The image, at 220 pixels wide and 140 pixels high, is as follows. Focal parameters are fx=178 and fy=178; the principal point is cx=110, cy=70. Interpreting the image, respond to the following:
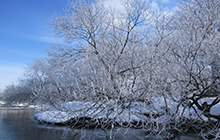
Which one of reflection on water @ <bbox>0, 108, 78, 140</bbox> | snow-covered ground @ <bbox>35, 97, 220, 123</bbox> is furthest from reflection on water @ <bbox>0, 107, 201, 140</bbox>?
snow-covered ground @ <bbox>35, 97, 220, 123</bbox>

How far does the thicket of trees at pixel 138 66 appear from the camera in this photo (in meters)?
4.71

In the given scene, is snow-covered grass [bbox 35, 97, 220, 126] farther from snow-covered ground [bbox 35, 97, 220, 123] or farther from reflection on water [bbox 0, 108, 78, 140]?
reflection on water [bbox 0, 108, 78, 140]

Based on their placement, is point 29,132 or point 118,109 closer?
point 118,109

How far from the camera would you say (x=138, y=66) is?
16.9ft

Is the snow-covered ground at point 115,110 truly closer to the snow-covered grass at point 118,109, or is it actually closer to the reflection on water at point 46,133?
the snow-covered grass at point 118,109

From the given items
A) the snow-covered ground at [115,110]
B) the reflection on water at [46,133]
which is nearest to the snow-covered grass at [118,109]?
the snow-covered ground at [115,110]

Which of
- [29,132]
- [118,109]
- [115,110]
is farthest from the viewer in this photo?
[29,132]

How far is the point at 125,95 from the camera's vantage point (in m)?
4.61

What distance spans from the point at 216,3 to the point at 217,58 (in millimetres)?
4302

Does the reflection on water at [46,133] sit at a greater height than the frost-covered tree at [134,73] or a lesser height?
lesser

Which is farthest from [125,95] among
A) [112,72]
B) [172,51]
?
[172,51]

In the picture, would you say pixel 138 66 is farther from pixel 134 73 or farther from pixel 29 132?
pixel 29 132

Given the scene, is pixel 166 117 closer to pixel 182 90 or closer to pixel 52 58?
pixel 182 90

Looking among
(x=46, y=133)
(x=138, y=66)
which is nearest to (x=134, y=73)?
(x=138, y=66)
